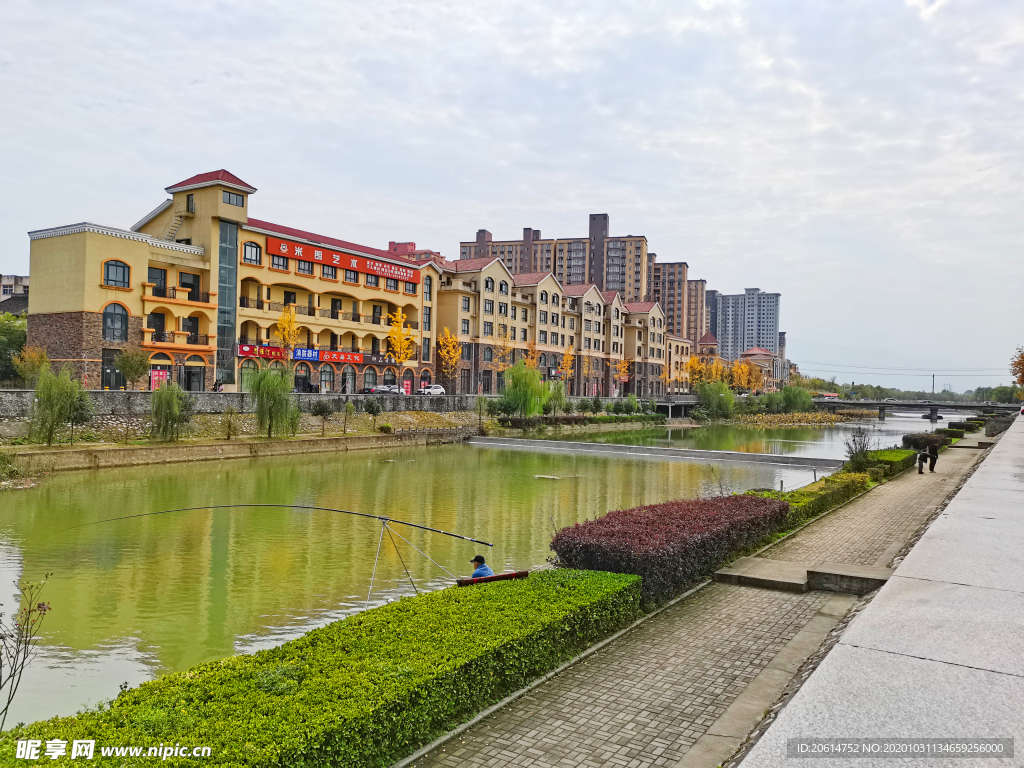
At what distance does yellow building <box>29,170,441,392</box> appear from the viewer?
3597cm

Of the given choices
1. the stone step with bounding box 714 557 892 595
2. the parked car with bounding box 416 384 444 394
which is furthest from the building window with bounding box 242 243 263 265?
the stone step with bounding box 714 557 892 595

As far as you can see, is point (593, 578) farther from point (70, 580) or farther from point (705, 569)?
point (70, 580)

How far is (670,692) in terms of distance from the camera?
6.14 meters

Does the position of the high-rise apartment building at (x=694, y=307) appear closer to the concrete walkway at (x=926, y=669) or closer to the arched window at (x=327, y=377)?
the arched window at (x=327, y=377)

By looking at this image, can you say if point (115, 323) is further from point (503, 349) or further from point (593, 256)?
point (593, 256)

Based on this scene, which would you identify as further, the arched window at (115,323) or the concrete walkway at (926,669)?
the arched window at (115,323)

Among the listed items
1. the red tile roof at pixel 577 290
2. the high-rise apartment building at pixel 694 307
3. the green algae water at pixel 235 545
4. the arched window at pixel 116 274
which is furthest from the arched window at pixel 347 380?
the high-rise apartment building at pixel 694 307

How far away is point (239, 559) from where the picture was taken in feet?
42.0

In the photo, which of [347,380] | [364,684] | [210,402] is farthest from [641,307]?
[364,684]

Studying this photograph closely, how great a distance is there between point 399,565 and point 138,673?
516cm

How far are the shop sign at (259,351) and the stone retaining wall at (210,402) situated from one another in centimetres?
628

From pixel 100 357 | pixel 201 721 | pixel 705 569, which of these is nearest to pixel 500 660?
pixel 201 721

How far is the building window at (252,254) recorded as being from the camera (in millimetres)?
42969

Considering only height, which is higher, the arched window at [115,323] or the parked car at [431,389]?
the arched window at [115,323]
